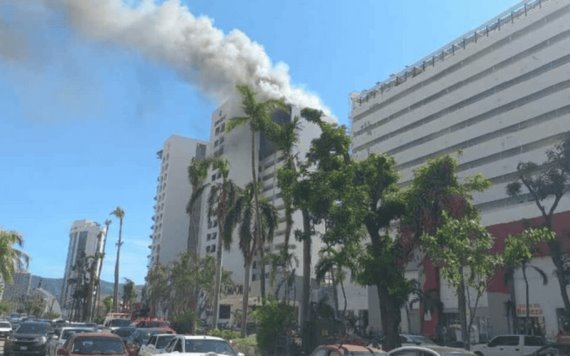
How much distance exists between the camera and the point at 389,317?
22.9 metres

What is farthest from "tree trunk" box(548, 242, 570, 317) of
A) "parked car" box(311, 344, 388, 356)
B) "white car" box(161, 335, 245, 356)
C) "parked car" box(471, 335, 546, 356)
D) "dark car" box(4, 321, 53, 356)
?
"dark car" box(4, 321, 53, 356)

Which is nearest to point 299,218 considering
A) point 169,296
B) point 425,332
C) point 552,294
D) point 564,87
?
point 169,296

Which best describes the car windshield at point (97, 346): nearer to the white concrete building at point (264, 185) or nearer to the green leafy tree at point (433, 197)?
the green leafy tree at point (433, 197)

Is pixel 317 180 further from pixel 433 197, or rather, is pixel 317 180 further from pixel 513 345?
pixel 513 345

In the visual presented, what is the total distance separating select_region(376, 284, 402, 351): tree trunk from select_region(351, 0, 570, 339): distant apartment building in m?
27.0

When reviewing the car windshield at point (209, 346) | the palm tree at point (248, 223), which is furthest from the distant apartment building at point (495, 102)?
the car windshield at point (209, 346)

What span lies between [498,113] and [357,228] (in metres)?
55.1

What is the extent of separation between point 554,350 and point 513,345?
2828 millimetres

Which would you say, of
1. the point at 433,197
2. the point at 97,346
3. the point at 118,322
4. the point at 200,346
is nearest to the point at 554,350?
the point at 433,197

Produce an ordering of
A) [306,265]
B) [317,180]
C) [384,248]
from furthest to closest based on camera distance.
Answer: [306,265] < [317,180] < [384,248]

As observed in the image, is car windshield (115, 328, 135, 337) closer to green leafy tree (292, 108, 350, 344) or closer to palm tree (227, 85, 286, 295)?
green leafy tree (292, 108, 350, 344)

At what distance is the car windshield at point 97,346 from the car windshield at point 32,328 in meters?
11.3

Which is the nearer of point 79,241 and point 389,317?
point 389,317

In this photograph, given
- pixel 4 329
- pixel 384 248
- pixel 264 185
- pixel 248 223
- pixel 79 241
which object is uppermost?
pixel 264 185
